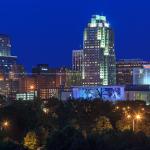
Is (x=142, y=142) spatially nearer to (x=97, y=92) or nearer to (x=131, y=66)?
(x=97, y=92)

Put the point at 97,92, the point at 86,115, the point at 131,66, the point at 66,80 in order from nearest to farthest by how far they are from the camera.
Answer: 1. the point at 86,115
2. the point at 97,92
3. the point at 66,80
4. the point at 131,66

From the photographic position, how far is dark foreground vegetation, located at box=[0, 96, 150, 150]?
26.2 meters

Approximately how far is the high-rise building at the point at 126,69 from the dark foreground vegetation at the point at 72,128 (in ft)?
234

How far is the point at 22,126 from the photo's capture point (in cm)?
4416

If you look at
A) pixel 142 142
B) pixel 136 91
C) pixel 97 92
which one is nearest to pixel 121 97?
pixel 97 92

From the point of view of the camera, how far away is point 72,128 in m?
29.9

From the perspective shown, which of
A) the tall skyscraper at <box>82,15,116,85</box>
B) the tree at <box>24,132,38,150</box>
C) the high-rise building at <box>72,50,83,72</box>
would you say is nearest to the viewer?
the tree at <box>24,132,38,150</box>

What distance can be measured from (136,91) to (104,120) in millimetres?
72588

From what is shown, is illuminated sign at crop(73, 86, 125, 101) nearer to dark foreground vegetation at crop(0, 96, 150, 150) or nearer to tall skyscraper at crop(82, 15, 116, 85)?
dark foreground vegetation at crop(0, 96, 150, 150)

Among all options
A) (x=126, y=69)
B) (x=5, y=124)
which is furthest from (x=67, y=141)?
(x=126, y=69)

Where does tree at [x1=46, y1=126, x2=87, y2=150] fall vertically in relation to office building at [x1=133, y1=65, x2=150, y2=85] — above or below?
below

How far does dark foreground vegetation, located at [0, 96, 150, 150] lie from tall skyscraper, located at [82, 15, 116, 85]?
5991cm

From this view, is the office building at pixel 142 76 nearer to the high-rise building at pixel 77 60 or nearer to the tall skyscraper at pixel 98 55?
the tall skyscraper at pixel 98 55

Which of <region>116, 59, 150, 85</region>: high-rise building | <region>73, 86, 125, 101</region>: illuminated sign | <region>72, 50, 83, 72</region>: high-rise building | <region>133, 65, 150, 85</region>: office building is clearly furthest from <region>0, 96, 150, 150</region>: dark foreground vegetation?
<region>116, 59, 150, 85</region>: high-rise building
